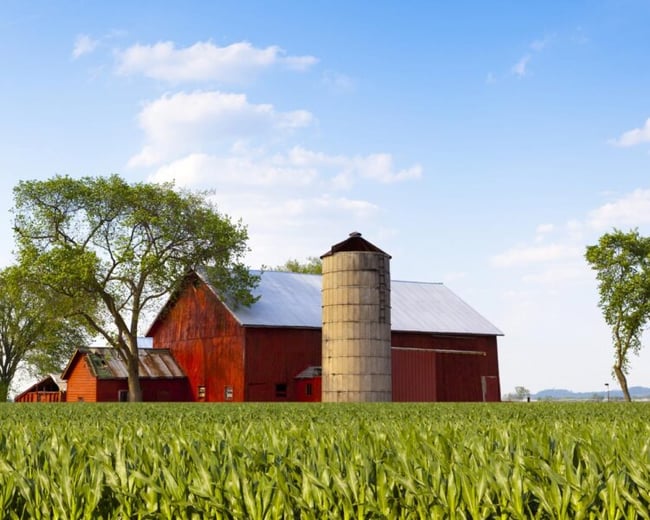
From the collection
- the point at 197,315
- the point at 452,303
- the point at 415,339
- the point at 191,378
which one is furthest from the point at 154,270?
the point at 452,303

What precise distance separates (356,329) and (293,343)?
352 inches

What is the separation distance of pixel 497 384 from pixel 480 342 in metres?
3.05

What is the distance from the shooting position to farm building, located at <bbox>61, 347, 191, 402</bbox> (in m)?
51.5

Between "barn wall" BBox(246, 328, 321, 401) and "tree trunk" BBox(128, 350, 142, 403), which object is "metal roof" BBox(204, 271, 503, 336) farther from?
"tree trunk" BBox(128, 350, 142, 403)

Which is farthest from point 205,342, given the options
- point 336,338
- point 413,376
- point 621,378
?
point 621,378

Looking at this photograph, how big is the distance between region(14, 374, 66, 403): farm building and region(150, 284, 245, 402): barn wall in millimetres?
7918

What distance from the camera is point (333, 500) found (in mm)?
4359

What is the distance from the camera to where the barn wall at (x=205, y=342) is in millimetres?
48531

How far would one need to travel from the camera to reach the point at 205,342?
51.4 meters

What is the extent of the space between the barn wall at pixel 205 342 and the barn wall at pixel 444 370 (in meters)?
9.77

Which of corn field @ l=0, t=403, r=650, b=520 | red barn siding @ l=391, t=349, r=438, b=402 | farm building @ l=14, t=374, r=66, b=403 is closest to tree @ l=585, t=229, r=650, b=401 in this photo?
red barn siding @ l=391, t=349, r=438, b=402

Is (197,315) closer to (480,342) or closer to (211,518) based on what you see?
(480,342)

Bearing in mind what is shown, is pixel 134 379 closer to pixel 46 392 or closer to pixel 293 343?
pixel 293 343

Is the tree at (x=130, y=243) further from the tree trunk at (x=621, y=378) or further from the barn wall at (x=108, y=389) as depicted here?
the tree trunk at (x=621, y=378)
